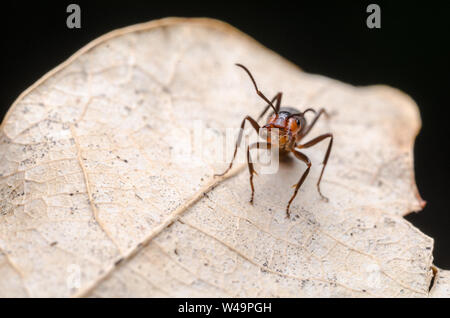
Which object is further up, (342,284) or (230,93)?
(230,93)

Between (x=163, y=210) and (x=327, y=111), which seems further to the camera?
(x=327, y=111)

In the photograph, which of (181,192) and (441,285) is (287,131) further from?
(441,285)

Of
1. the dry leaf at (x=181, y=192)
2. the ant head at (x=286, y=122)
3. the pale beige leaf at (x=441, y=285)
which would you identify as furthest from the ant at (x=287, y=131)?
the pale beige leaf at (x=441, y=285)

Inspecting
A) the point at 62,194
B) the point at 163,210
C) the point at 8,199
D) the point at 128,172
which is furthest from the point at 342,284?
the point at 8,199

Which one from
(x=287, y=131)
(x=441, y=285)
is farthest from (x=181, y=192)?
(x=441, y=285)

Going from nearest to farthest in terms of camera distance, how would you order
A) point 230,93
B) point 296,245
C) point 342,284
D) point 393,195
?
point 342,284 < point 296,245 < point 393,195 < point 230,93

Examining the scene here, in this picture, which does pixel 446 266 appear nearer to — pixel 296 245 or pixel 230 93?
pixel 296 245

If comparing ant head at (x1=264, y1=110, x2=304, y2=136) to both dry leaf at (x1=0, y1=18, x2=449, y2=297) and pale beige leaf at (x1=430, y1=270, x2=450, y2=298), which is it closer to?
dry leaf at (x1=0, y1=18, x2=449, y2=297)

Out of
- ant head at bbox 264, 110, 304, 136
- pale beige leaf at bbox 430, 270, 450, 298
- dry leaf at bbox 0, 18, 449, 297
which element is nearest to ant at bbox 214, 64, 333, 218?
ant head at bbox 264, 110, 304, 136

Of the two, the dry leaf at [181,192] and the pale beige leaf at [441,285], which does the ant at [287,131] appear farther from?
the pale beige leaf at [441,285]
